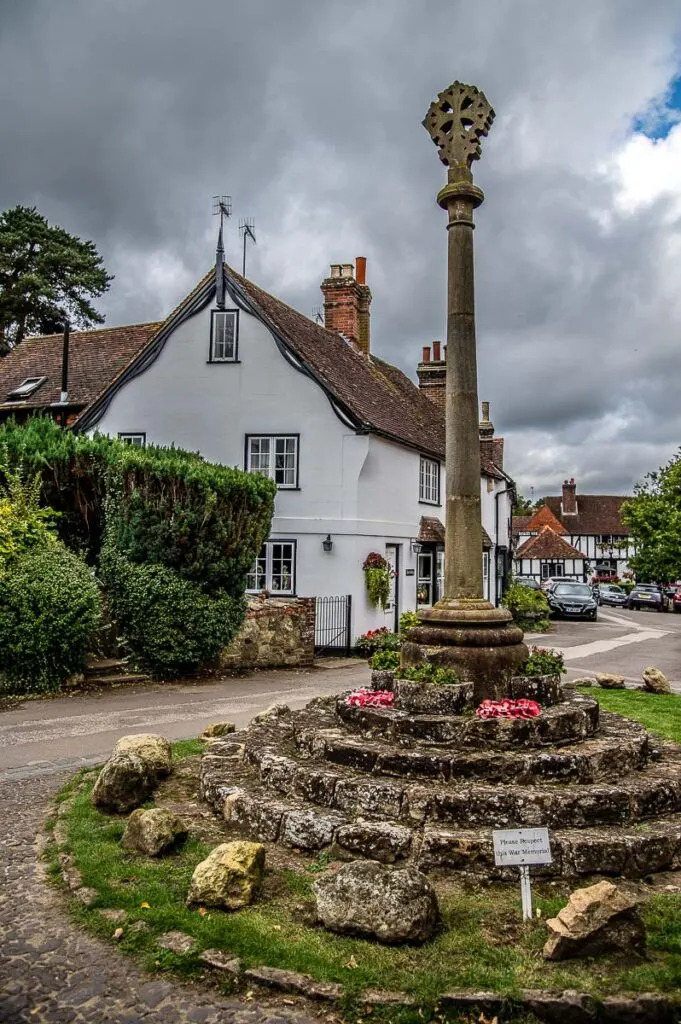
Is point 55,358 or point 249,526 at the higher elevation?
point 55,358

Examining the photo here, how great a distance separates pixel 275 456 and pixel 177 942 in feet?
53.9

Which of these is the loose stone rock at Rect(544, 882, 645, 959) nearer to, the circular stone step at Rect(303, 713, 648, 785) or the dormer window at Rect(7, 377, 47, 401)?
the circular stone step at Rect(303, 713, 648, 785)

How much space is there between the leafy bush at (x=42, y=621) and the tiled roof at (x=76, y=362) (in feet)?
36.9

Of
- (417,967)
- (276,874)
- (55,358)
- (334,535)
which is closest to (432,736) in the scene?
(276,874)

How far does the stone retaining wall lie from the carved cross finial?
428 inches

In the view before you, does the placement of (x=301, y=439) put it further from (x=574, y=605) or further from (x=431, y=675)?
(x=574, y=605)

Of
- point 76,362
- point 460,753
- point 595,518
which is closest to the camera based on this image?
point 460,753

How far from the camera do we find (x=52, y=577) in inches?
523

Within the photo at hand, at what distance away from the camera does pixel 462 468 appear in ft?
26.1

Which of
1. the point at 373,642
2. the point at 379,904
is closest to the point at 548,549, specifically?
the point at 373,642

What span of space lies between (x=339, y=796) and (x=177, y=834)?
124cm

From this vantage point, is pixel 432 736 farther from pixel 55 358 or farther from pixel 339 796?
pixel 55 358

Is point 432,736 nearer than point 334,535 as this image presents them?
Yes

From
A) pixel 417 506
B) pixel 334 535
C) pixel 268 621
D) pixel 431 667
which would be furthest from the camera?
pixel 417 506
